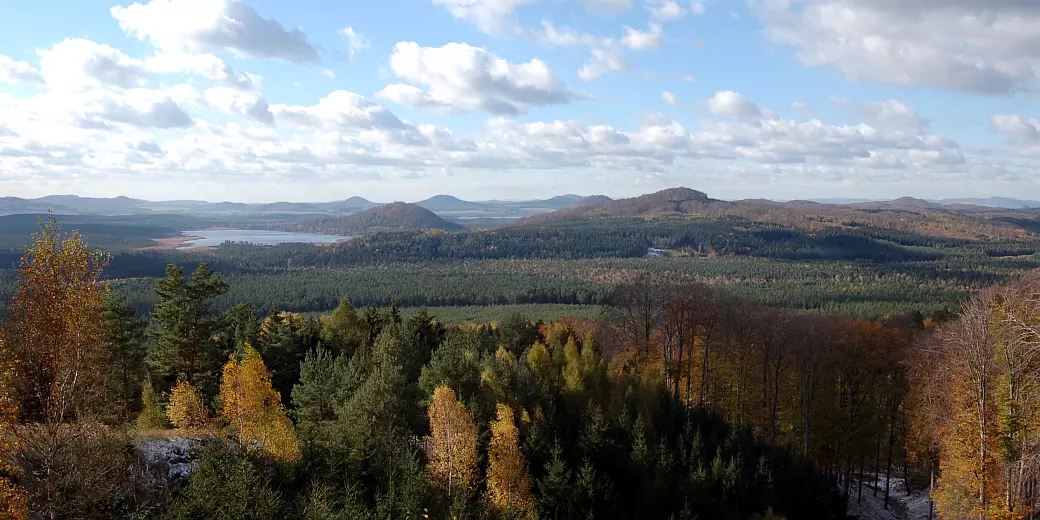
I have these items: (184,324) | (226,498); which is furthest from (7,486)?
(184,324)

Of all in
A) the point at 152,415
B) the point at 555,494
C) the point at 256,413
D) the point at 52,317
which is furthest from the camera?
the point at 152,415

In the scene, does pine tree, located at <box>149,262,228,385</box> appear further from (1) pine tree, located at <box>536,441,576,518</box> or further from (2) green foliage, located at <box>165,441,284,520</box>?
(1) pine tree, located at <box>536,441,576,518</box>

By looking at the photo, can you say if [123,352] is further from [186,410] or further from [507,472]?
[507,472]

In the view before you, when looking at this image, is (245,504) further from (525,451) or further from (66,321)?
(525,451)

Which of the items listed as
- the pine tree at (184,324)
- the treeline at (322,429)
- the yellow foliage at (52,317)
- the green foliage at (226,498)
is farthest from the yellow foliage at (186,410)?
the yellow foliage at (52,317)

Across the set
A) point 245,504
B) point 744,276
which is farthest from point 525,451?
point 744,276

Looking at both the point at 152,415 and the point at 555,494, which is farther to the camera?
the point at 152,415

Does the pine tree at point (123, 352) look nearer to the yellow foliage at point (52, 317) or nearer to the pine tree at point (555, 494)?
the yellow foliage at point (52, 317)

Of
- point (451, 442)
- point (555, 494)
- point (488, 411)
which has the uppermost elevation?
point (488, 411)
